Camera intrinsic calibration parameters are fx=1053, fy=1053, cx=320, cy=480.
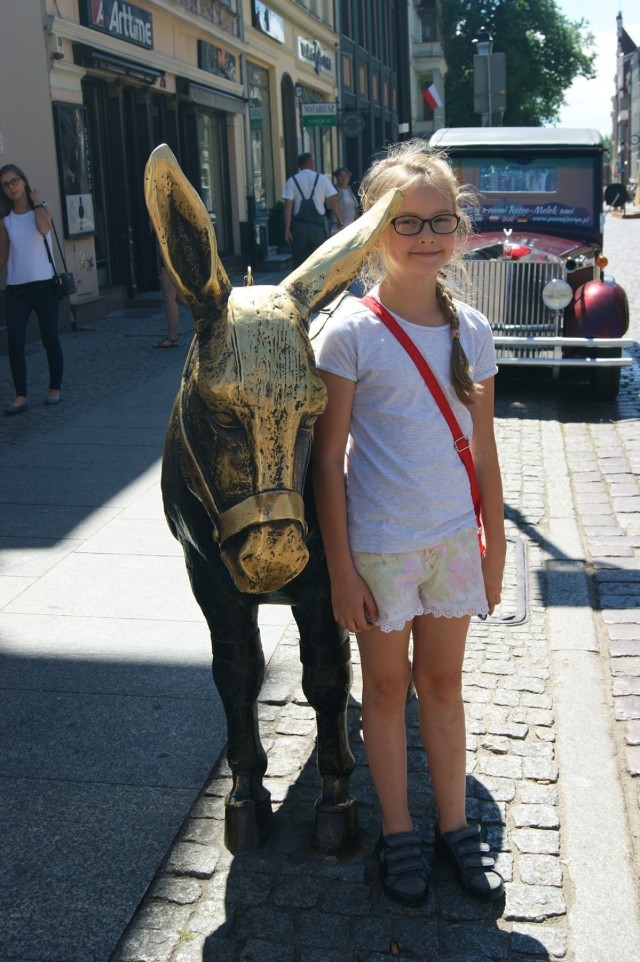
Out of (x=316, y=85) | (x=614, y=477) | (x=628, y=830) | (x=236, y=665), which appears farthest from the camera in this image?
(x=316, y=85)

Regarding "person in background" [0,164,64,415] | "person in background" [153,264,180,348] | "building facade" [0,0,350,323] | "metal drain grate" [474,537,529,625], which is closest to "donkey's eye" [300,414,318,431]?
"metal drain grate" [474,537,529,625]

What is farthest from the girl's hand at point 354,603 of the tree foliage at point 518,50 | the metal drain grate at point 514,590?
the tree foliage at point 518,50

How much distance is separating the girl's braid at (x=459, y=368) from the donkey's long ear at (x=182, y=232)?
0.64 m

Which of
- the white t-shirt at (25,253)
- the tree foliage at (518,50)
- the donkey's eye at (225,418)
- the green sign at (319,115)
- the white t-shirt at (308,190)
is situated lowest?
the donkey's eye at (225,418)

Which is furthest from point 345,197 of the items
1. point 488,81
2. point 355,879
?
point 355,879

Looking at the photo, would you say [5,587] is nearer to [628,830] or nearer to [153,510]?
[153,510]

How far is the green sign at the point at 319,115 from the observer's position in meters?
23.0

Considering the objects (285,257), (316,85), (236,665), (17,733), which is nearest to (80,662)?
(17,733)

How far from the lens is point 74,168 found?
14.1 m

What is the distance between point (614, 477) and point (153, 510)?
309cm

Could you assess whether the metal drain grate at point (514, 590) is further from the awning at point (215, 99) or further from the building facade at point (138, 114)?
the awning at point (215, 99)

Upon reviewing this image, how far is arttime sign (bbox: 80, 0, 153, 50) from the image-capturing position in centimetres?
1413

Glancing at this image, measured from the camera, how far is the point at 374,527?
2.70m

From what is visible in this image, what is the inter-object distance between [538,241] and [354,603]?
8433mm
